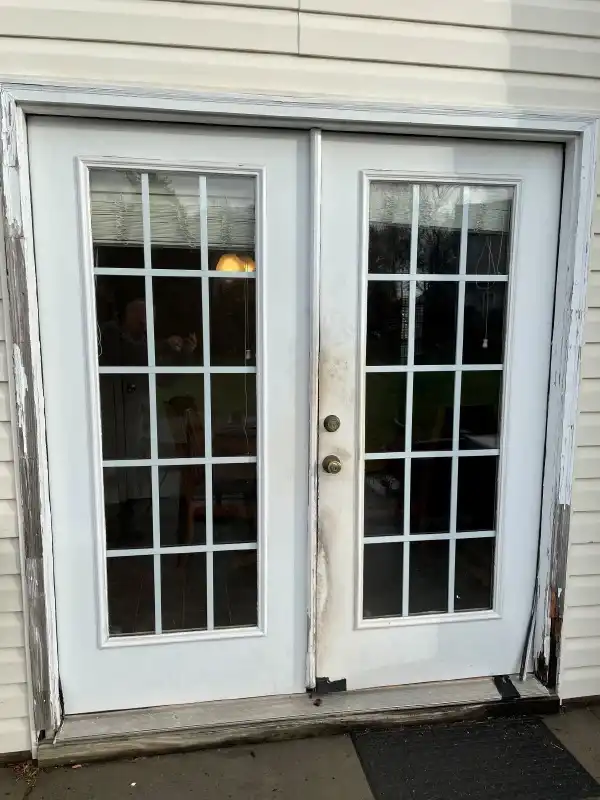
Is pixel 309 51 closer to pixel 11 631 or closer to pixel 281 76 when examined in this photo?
pixel 281 76

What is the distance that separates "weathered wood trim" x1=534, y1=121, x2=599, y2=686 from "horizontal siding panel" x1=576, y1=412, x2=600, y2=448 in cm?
3

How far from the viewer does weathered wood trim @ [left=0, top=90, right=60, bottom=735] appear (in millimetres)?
1719

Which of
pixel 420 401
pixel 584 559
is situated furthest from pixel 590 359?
pixel 584 559

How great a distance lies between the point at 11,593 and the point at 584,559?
2033mm

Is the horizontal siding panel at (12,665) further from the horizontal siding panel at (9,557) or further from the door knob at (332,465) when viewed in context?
the door knob at (332,465)

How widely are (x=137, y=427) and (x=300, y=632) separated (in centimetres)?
95

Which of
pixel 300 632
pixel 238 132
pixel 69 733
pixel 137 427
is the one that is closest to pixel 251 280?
pixel 238 132

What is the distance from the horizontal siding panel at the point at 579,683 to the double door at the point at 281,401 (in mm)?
234

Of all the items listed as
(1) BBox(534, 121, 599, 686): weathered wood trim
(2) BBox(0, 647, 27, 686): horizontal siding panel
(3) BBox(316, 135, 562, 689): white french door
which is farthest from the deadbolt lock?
(2) BBox(0, 647, 27, 686): horizontal siding panel

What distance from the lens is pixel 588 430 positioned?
2092 millimetres

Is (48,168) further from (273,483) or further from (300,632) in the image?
(300,632)

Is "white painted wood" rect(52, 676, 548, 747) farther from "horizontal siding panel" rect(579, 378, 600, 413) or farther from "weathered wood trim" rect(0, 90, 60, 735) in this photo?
"horizontal siding panel" rect(579, 378, 600, 413)

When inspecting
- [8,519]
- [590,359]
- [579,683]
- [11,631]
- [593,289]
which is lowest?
[579,683]

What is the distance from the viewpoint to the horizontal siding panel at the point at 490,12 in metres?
1.79
